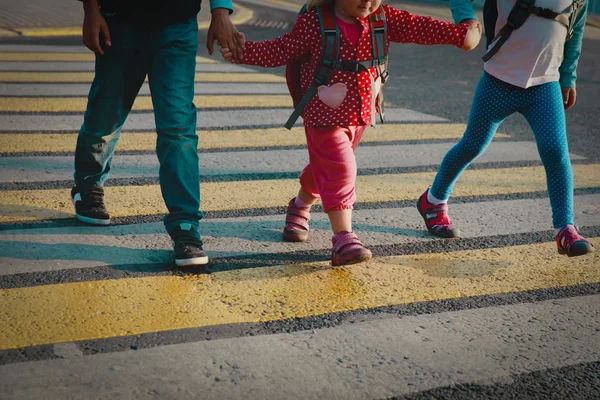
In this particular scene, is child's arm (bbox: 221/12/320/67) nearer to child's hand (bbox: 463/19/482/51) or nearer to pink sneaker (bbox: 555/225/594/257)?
child's hand (bbox: 463/19/482/51)

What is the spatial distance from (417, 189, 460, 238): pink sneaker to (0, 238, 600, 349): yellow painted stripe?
0.77ft

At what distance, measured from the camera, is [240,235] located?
166 inches

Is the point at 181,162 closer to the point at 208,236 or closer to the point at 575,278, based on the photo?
the point at 208,236

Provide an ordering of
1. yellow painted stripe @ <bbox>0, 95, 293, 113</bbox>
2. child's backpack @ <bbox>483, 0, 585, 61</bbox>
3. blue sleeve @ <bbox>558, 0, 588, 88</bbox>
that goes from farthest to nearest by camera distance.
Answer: yellow painted stripe @ <bbox>0, 95, 293, 113</bbox>, blue sleeve @ <bbox>558, 0, 588, 88</bbox>, child's backpack @ <bbox>483, 0, 585, 61</bbox>

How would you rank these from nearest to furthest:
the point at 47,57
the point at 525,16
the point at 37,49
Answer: the point at 525,16 < the point at 47,57 < the point at 37,49

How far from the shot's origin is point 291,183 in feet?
17.5

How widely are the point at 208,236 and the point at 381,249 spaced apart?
816 millimetres

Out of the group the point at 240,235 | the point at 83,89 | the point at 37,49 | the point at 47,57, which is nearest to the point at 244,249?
the point at 240,235

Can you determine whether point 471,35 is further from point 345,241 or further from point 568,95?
point 345,241

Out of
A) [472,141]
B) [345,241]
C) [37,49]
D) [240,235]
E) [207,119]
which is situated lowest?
[37,49]

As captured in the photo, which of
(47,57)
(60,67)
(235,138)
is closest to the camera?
(235,138)

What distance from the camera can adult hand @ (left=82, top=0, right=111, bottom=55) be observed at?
12.0 ft

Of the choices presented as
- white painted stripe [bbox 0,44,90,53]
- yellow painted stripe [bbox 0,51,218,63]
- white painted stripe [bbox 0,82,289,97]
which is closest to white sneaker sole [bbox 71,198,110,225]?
white painted stripe [bbox 0,82,289,97]

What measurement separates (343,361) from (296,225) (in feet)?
4.61
